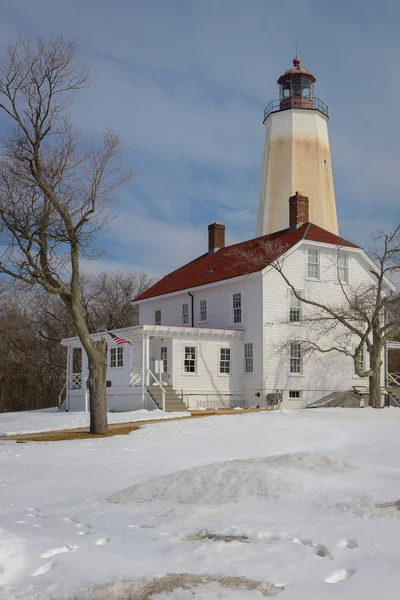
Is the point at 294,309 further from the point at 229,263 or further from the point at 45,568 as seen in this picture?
the point at 45,568

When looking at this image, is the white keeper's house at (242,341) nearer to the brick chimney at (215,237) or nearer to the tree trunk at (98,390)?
the brick chimney at (215,237)

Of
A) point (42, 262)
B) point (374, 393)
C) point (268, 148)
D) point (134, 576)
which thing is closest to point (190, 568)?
point (134, 576)

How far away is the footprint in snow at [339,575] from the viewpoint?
5.53 meters

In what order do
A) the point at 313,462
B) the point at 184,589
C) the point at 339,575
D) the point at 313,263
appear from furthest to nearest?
the point at 313,263
the point at 313,462
the point at 339,575
the point at 184,589

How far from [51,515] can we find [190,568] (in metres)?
3.43

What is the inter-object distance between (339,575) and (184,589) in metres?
1.29

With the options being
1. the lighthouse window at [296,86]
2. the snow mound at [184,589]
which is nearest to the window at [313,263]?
the lighthouse window at [296,86]

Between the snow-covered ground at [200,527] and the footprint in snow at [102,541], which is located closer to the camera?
the snow-covered ground at [200,527]

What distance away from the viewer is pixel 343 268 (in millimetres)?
34219

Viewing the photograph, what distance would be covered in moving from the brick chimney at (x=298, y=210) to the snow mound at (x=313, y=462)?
24445mm

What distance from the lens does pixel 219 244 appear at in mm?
40188

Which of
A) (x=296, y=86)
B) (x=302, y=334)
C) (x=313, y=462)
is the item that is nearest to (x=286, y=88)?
(x=296, y=86)

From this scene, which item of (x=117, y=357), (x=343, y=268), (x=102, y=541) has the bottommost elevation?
(x=102, y=541)

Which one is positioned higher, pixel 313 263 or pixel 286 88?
pixel 286 88
